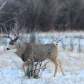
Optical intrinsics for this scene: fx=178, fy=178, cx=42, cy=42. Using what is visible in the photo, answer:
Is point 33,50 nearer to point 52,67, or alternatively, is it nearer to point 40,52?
point 40,52

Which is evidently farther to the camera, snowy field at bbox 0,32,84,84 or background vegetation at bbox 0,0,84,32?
background vegetation at bbox 0,0,84,32

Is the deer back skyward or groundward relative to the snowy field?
skyward

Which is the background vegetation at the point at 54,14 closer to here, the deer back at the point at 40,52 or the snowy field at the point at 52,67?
the snowy field at the point at 52,67

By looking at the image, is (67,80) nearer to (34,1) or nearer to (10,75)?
(10,75)

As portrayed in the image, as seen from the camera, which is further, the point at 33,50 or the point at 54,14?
the point at 54,14

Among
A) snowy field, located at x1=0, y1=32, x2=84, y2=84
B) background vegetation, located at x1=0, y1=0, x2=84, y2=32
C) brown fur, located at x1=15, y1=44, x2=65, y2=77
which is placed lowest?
snowy field, located at x1=0, y1=32, x2=84, y2=84

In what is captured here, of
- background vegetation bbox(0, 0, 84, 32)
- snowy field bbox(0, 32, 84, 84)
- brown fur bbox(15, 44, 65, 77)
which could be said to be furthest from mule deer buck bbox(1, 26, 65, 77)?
background vegetation bbox(0, 0, 84, 32)

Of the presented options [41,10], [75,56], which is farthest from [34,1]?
[75,56]

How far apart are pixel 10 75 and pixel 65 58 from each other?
456 cm

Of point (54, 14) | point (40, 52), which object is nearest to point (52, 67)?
point (40, 52)

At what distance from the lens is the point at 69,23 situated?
27.8 meters

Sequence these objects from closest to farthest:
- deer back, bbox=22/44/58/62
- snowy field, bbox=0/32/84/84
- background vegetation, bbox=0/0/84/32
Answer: snowy field, bbox=0/32/84/84 → deer back, bbox=22/44/58/62 → background vegetation, bbox=0/0/84/32

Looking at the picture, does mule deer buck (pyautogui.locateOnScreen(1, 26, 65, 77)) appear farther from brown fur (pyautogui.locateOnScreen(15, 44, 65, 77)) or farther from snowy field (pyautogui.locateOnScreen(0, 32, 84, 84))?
snowy field (pyautogui.locateOnScreen(0, 32, 84, 84))

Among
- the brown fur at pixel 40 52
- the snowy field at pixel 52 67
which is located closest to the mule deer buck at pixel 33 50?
the brown fur at pixel 40 52
